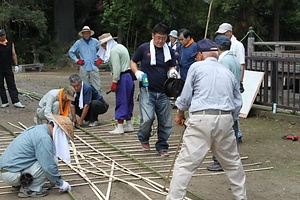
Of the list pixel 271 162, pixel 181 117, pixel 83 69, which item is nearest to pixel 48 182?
pixel 181 117

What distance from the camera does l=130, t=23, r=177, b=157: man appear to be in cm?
693

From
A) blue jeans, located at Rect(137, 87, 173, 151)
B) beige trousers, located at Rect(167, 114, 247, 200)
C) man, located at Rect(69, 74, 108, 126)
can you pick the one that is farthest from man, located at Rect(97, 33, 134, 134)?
beige trousers, located at Rect(167, 114, 247, 200)

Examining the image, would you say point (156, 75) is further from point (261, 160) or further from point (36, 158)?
point (36, 158)

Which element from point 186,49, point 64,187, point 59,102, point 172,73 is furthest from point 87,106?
point 64,187

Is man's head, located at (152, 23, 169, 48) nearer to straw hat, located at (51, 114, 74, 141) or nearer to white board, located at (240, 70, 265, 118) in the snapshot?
straw hat, located at (51, 114, 74, 141)

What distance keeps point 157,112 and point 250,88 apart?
362 cm

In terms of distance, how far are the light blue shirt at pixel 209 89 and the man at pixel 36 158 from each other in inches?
50.0

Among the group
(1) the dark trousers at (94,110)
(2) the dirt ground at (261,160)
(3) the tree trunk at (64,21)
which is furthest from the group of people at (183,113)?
(3) the tree trunk at (64,21)

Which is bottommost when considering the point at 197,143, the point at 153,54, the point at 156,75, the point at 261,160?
the point at 261,160

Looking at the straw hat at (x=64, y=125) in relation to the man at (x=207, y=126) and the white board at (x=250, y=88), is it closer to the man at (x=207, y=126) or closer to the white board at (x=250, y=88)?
the man at (x=207, y=126)

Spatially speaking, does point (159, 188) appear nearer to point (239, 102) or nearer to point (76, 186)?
point (76, 186)

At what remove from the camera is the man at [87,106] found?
28.9 feet

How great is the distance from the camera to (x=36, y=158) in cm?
530

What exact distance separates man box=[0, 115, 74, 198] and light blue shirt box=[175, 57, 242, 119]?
1.27 meters
